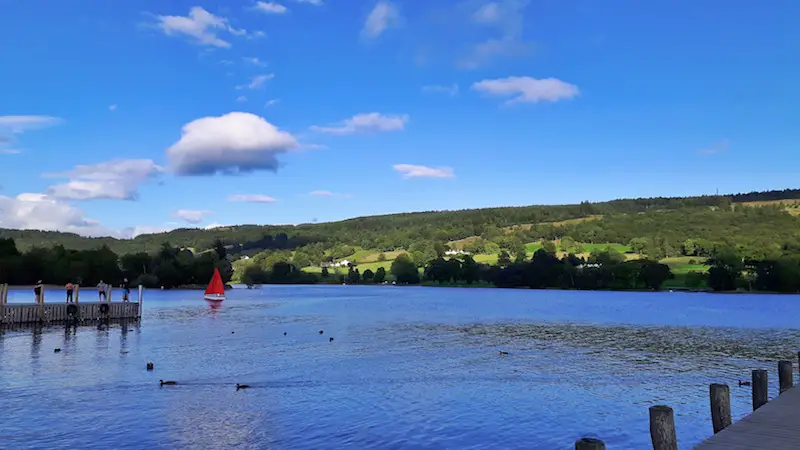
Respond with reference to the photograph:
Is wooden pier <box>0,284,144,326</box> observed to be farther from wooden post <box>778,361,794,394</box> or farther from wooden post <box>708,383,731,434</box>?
wooden post <box>778,361,794,394</box>

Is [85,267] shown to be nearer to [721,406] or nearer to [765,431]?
[721,406]

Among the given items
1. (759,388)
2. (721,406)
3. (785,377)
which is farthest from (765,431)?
(785,377)

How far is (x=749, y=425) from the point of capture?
54.7 ft

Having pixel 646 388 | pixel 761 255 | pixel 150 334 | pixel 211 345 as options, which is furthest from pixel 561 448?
pixel 761 255

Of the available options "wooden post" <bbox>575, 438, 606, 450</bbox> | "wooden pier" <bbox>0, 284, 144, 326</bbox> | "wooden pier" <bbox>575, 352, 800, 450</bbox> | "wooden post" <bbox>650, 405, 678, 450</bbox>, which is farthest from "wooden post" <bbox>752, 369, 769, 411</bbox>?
"wooden pier" <bbox>0, 284, 144, 326</bbox>

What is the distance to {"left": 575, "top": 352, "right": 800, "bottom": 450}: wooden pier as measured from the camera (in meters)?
13.9

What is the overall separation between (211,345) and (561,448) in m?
36.5

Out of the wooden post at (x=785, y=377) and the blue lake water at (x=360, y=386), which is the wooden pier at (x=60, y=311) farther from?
the wooden post at (x=785, y=377)

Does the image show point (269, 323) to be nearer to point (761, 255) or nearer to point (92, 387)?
point (92, 387)

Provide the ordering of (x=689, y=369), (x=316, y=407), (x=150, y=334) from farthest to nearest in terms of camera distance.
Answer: (x=150, y=334) → (x=689, y=369) → (x=316, y=407)

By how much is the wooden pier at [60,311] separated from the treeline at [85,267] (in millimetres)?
99265

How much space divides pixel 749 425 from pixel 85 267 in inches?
7136

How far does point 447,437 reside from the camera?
74.9 ft

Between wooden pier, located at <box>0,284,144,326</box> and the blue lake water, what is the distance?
11.9 ft
